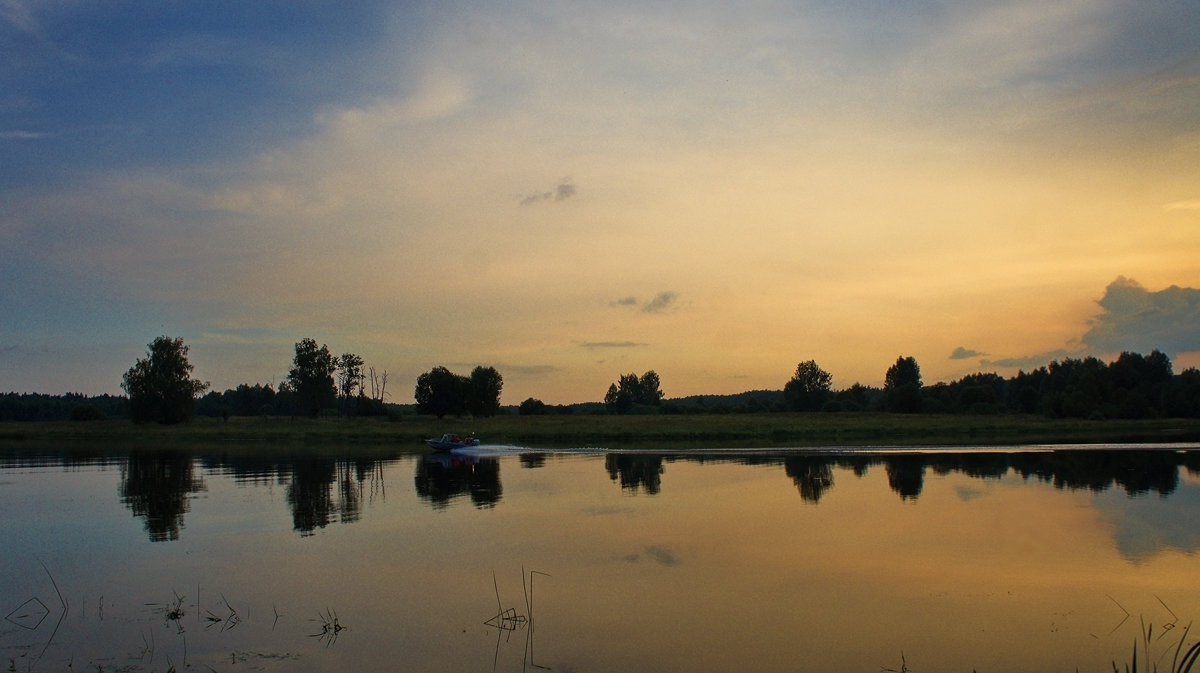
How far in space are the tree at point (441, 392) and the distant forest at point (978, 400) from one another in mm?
11902

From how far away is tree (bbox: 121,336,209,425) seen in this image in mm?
101750

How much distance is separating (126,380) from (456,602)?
347 ft

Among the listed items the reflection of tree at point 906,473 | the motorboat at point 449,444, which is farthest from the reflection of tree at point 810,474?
the motorboat at point 449,444

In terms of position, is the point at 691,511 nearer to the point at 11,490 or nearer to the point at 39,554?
the point at 39,554

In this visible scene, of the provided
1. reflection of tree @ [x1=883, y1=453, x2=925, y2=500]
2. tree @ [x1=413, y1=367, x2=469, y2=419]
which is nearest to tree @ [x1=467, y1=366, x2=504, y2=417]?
tree @ [x1=413, y1=367, x2=469, y2=419]

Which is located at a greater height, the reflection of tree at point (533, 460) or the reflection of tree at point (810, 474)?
the reflection of tree at point (533, 460)

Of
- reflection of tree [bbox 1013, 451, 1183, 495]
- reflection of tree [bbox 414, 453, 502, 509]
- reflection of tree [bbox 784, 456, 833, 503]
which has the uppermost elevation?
reflection of tree [bbox 414, 453, 502, 509]

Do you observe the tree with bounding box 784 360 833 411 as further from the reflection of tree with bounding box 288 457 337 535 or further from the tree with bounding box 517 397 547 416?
the reflection of tree with bounding box 288 457 337 535

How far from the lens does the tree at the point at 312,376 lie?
388 ft

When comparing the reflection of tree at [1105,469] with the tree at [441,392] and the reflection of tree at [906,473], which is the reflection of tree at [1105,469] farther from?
the tree at [441,392]

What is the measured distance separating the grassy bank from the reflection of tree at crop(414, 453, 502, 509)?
55.6ft

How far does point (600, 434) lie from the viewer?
81750 mm

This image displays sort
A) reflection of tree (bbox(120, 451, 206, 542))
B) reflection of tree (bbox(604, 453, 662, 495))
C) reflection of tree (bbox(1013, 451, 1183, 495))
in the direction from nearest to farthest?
1. reflection of tree (bbox(120, 451, 206, 542))
2. reflection of tree (bbox(1013, 451, 1183, 495))
3. reflection of tree (bbox(604, 453, 662, 495))

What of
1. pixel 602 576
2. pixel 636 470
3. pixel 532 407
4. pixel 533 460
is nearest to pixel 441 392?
pixel 532 407
